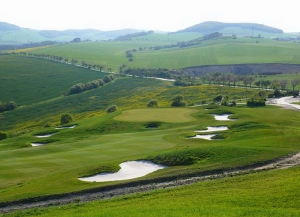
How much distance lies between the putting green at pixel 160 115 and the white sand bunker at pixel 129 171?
33702 millimetres

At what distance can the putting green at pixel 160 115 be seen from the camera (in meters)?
82.8

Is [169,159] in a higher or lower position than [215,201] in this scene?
lower

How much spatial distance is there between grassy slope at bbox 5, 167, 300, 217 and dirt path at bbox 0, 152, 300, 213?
2.47 meters

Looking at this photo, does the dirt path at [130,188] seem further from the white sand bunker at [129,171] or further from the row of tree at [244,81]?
the row of tree at [244,81]

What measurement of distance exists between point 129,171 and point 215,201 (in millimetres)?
17068

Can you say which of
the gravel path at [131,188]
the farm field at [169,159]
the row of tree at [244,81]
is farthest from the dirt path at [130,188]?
the row of tree at [244,81]

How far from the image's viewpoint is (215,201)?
3016 centimetres

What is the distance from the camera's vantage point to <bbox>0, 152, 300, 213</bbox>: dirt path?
121ft

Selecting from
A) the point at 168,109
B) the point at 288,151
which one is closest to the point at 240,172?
the point at 288,151

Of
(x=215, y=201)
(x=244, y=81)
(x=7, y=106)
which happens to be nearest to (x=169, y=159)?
(x=215, y=201)

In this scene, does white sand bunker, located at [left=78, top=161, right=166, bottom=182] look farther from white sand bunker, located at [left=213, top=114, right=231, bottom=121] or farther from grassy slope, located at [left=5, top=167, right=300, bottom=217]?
white sand bunker, located at [left=213, top=114, right=231, bottom=121]

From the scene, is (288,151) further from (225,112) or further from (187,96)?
(187,96)

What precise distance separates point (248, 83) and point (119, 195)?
153 metres

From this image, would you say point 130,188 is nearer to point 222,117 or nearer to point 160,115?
point 160,115
